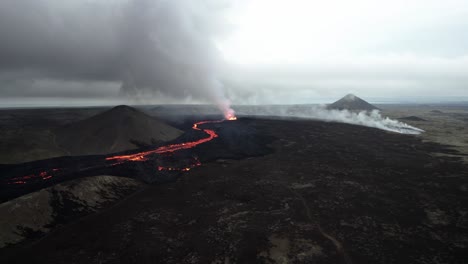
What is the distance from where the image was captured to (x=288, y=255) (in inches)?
1213

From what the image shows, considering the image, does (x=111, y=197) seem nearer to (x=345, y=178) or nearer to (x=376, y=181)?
(x=345, y=178)

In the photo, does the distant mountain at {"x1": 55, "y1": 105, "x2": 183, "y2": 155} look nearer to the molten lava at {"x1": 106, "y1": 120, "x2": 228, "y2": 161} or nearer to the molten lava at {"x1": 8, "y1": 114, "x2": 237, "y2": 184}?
the molten lava at {"x1": 106, "y1": 120, "x2": 228, "y2": 161}

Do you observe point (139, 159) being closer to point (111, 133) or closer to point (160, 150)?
point (160, 150)

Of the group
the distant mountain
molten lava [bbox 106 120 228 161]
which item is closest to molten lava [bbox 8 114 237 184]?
molten lava [bbox 106 120 228 161]

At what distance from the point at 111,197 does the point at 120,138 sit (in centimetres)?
4967

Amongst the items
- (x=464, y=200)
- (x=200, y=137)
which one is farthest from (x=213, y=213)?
(x=200, y=137)

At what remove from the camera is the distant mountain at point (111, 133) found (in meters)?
90.5

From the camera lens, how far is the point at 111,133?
320 ft

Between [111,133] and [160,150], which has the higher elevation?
[111,133]

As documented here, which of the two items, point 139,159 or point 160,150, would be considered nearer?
point 139,159

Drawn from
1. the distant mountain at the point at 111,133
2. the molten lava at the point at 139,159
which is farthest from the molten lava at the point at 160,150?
the distant mountain at the point at 111,133

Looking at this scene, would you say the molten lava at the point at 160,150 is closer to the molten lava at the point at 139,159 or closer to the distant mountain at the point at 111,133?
the molten lava at the point at 139,159

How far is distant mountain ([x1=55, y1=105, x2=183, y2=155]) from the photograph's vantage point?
90500 millimetres

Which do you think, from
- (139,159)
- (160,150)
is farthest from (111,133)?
(139,159)
